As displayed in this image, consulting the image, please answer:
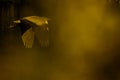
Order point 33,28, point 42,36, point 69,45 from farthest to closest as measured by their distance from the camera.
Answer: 1. point 69,45
2. point 42,36
3. point 33,28

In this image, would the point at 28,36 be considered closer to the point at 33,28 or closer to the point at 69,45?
the point at 33,28

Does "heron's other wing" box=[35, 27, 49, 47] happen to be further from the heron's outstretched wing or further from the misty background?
the misty background

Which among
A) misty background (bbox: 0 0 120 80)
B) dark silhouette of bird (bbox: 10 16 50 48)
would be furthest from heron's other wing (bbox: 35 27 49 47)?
misty background (bbox: 0 0 120 80)

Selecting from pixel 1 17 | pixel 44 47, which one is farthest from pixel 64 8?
pixel 1 17

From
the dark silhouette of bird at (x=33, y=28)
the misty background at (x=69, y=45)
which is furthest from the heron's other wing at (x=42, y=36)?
the misty background at (x=69, y=45)

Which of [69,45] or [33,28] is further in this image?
[69,45]

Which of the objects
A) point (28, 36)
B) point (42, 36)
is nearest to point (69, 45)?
point (42, 36)
